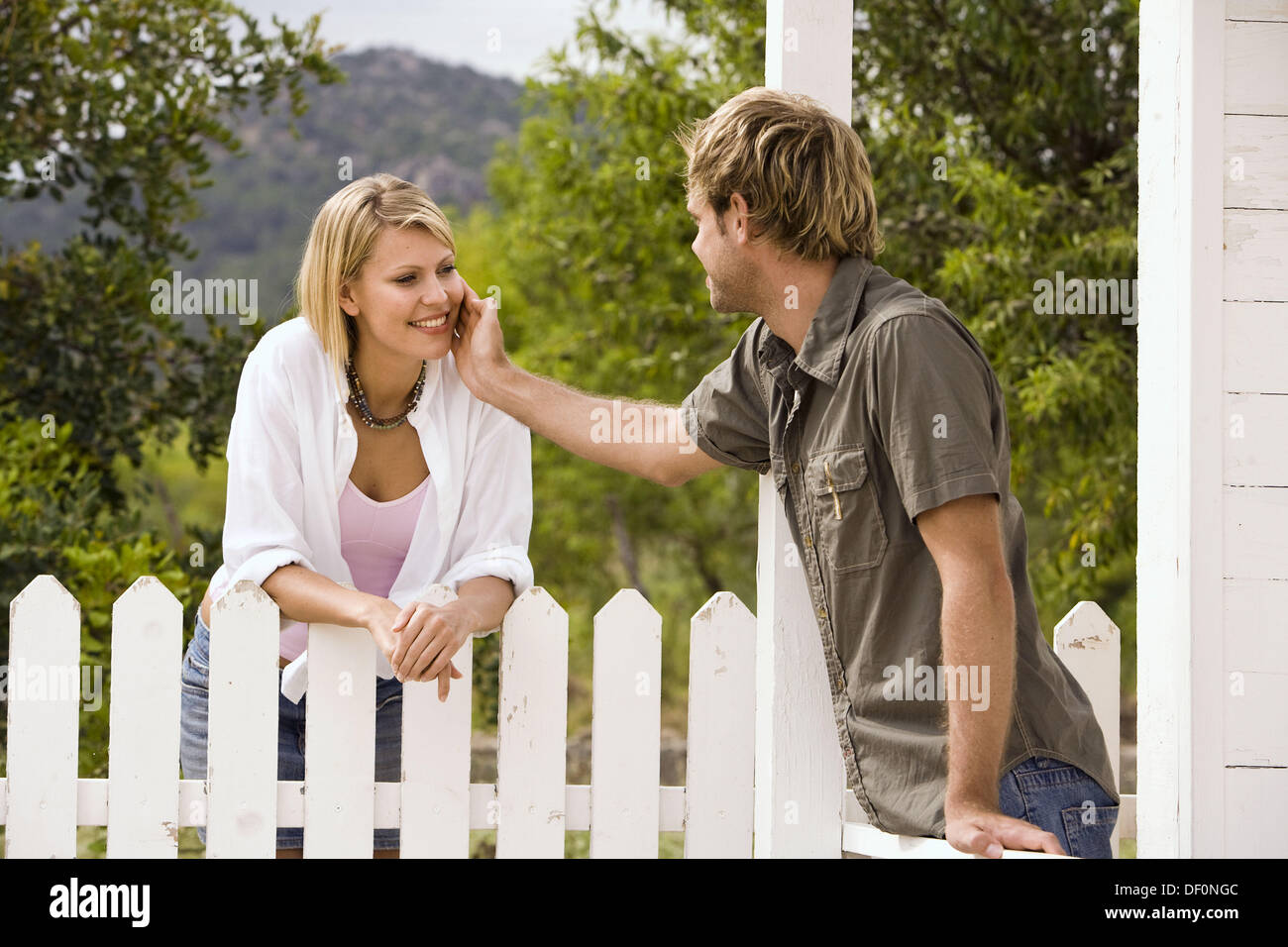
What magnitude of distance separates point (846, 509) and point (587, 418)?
2.00 ft

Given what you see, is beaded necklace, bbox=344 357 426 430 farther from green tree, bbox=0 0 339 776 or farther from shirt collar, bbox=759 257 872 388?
green tree, bbox=0 0 339 776

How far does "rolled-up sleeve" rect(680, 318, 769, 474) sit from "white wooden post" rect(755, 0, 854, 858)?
67 millimetres

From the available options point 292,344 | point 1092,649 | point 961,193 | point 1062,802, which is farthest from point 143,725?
point 961,193

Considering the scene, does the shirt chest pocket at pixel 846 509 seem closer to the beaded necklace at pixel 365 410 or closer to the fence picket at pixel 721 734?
the fence picket at pixel 721 734

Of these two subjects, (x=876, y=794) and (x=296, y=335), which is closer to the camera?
(x=876, y=794)

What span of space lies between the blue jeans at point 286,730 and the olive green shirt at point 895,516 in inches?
36.3

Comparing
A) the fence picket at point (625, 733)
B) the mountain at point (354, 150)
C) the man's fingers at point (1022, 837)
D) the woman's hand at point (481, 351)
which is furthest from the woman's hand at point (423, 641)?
the mountain at point (354, 150)

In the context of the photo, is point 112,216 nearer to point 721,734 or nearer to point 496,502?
point 496,502

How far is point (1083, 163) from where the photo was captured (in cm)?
550

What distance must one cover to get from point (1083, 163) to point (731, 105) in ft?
12.8

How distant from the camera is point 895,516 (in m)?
2.00

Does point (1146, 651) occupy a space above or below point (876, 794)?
above
